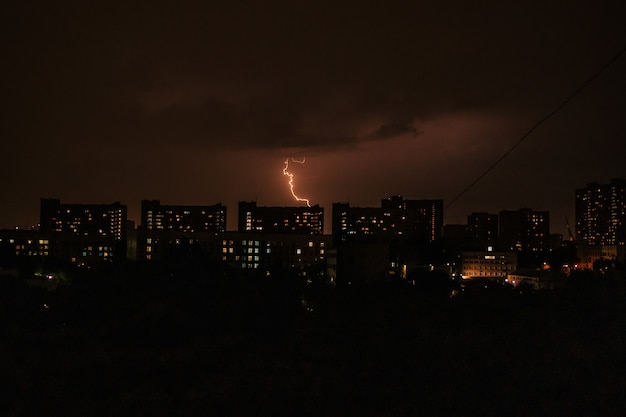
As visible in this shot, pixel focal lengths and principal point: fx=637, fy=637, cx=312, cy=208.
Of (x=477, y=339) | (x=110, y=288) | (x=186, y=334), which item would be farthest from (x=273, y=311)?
(x=477, y=339)

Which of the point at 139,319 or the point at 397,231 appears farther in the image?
the point at 397,231

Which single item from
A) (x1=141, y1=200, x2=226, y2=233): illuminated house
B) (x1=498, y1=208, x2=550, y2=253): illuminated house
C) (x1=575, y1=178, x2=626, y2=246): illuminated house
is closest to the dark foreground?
(x1=141, y1=200, x2=226, y2=233): illuminated house

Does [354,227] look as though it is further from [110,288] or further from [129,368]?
[129,368]

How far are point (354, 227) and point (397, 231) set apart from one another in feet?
22.0

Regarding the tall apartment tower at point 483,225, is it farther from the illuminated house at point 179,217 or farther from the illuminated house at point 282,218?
the illuminated house at point 179,217

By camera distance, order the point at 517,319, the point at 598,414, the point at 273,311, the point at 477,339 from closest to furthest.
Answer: the point at 598,414 < the point at 477,339 < the point at 517,319 < the point at 273,311

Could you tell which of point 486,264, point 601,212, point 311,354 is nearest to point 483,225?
point 601,212

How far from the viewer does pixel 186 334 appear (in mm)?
17484

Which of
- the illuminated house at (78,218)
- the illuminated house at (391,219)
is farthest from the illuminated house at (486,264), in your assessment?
the illuminated house at (78,218)

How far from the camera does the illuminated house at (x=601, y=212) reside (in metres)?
105

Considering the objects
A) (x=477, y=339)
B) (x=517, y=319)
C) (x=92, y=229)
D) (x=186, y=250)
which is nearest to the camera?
(x=477, y=339)

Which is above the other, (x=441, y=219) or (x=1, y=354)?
(x=441, y=219)

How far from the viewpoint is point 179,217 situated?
105m

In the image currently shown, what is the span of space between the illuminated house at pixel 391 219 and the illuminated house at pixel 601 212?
967 inches
